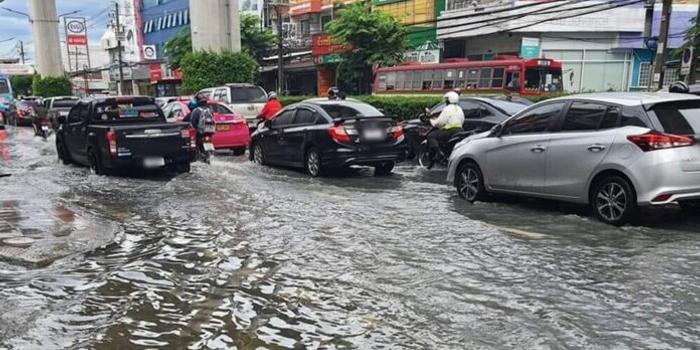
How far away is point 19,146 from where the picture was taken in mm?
21266

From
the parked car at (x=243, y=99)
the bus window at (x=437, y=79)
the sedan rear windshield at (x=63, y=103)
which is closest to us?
the parked car at (x=243, y=99)

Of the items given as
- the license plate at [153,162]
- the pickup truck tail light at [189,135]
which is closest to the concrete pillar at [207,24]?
the pickup truck tail light at [189,135]

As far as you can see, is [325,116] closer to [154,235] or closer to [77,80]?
[154,235]

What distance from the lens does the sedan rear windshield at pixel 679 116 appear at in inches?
278

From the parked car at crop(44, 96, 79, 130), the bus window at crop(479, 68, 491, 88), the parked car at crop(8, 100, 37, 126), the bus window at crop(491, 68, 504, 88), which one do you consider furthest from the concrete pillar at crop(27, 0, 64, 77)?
the bus window at crop(491, 68, 504, 88)

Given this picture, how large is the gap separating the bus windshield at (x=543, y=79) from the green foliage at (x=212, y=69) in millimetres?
13331

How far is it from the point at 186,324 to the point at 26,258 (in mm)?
2737

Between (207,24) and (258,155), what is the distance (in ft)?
55.8

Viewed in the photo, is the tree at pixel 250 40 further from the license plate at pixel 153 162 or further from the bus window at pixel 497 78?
the license plate at pixel 153 162

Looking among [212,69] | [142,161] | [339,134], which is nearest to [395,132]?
[339,134]

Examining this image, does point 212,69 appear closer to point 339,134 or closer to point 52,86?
point 339,134

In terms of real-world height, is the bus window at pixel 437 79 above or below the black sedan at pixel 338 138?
above

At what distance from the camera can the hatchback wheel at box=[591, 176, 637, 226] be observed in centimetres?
716

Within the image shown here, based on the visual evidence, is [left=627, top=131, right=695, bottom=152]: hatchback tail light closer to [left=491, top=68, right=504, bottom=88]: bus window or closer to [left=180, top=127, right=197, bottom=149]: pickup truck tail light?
[left=180, top=127, right=197, bottom=149]: pickup truck tail light
